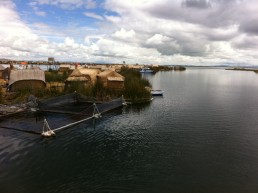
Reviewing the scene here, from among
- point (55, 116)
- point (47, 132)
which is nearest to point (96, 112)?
point (55, 116)

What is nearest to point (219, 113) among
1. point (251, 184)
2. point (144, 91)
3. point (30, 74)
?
point (144, 91)

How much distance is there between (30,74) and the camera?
131 ft

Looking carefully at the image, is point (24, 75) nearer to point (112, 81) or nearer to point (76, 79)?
point (76, 79)

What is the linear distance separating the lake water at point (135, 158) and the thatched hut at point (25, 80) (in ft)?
61.1

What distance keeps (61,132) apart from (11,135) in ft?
14.3

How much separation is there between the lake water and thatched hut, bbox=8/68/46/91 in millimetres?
18612

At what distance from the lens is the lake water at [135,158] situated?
13.8 m

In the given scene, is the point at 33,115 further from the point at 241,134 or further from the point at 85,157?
the point at 241,134

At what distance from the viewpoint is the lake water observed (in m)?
13.8

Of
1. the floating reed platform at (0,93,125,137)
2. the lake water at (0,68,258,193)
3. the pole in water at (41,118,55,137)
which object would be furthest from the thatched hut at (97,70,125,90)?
the pole in water at (41,118,55,137)

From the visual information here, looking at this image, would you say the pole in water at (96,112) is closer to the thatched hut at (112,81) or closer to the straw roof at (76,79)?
the thatched hut at (112,81)

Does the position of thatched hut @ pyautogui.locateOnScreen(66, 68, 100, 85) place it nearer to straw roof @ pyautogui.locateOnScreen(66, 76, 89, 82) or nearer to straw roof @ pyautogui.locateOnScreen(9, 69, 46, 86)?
straw roof @ pyautogui.locateOnScreen(66, 76, 89, 82)

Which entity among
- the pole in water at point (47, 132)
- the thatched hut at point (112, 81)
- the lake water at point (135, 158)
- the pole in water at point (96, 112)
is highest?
the thatched hut at point (112, 81)

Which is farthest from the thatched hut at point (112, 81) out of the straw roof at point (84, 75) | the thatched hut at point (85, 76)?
the straw roof at point (84, 75)
